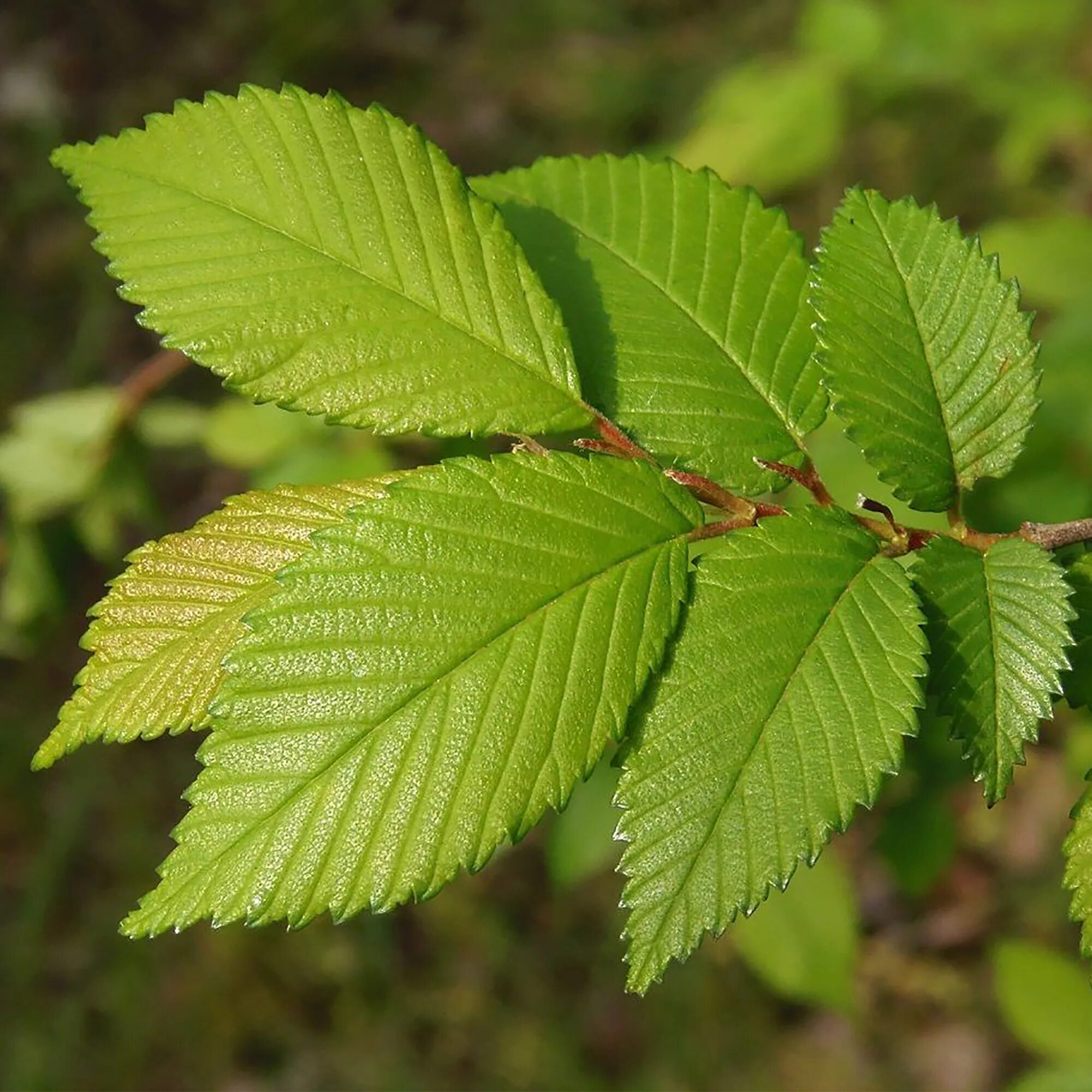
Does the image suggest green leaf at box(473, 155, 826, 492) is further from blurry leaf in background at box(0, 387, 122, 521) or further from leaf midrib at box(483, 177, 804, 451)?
blurry leaf in background at box(0, 387, 122, 521)

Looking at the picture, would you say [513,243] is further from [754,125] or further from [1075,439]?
[754,125]

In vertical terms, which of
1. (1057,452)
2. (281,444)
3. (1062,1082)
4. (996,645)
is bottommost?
(1062,1082)

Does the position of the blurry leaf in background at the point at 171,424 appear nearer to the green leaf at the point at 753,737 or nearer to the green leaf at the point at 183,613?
the green leaf at the point at 183,613

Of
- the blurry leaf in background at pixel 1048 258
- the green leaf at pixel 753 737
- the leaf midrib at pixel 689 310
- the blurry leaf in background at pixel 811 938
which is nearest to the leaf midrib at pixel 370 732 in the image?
the green leaf at pixel 753 737

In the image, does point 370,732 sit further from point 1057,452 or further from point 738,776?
point 1057,452

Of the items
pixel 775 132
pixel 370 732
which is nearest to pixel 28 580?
pixel 370 732
